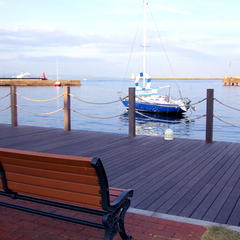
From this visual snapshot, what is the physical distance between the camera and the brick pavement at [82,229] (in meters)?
2.54

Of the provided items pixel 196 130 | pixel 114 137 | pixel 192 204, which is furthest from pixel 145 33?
pixel 192 204

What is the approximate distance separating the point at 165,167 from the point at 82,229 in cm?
245

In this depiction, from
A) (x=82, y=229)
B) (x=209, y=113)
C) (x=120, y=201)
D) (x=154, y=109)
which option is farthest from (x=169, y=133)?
(x=154, y=109)

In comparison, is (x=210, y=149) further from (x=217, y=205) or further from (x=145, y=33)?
(x=145, y=33)

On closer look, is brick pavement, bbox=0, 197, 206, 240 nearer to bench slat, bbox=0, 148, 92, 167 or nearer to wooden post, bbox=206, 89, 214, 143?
bench slat, bbox=0, 148, 92, 167

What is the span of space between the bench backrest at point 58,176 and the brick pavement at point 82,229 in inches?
15.8

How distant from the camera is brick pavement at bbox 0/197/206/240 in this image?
254cm

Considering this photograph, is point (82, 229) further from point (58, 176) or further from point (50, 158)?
point (50, 158)

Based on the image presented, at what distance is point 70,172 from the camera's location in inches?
86.7

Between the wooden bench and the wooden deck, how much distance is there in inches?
43.6

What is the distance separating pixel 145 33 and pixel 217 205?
24.6 meters

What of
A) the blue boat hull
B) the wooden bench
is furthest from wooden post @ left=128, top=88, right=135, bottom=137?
the blue boat hull

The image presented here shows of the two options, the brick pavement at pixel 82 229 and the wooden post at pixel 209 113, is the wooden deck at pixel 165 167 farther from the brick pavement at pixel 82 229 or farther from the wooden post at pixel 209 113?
the brick pavement at pixel 82 229

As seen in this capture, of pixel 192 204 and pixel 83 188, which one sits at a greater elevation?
pixel 83 188
